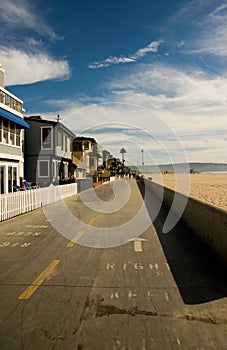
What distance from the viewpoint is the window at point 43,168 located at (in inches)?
1329

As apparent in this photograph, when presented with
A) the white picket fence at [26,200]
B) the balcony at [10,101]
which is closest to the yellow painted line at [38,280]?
the white picket fence at [26,200]

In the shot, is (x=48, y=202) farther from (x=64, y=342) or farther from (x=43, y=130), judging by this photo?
(x=64, y=342)

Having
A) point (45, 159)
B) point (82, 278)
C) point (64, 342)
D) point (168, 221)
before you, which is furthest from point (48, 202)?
point (64, 342)

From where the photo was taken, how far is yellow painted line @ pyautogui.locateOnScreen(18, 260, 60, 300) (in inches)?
213

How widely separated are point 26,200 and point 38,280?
37.6 ft

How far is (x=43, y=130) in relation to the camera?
111 feet

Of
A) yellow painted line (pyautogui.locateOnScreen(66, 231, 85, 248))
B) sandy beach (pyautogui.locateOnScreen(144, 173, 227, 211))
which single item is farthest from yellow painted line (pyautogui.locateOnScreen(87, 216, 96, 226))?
sandy beach (pyautogui.locateOnScreen(144, 173, 227, 211))

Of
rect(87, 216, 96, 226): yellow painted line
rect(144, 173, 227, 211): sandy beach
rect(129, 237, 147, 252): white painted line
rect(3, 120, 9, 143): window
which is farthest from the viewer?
rect(3, 120, 9, 143): window

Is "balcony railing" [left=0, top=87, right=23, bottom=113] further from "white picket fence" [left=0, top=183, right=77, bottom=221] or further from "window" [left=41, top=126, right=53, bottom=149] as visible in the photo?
"white picket fence" [left=0, top=183, right=77, bottom=221]

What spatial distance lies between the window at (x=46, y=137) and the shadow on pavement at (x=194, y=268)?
80.5 feet

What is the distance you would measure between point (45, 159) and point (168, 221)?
21.7 meters

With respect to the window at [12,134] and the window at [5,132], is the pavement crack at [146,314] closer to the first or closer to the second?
the window at [5,132]

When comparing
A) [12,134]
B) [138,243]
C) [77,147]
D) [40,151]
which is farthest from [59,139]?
[138,243]

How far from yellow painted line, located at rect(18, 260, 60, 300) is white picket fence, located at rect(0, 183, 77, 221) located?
24.0 ft
